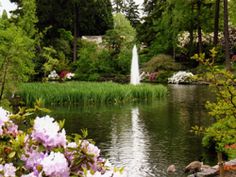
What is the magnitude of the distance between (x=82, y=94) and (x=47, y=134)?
21.7 meters

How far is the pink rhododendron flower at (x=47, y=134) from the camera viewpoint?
2865 mm

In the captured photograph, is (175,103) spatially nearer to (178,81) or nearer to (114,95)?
(114,95)

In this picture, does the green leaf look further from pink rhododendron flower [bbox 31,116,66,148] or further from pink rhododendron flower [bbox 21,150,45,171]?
pink rhododendron flower [bbox 31,116,66,148]

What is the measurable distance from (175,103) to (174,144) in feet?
33.9

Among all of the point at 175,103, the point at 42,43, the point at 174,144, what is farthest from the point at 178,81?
the point at 174,144

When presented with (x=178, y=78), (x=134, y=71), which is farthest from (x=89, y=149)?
(x=178, y=78)

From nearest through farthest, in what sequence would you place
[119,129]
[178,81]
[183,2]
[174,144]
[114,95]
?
[174,144], [119,129], [114,95], [178,81], [183,2]

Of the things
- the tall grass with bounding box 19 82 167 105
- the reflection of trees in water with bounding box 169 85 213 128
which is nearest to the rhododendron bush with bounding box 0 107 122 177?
the reflection of trees in water with bounding box 169 85 213 128

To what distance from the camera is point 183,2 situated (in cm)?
4191

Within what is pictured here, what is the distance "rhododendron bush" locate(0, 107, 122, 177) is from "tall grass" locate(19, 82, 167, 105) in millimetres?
20335

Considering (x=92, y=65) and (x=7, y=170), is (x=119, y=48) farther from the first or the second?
(x=7, y=170)

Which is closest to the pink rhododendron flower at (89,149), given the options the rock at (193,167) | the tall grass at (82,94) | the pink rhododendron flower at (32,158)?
the pink rhododendron flower at (32,158)

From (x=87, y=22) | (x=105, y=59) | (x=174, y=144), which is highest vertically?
(x=87, y=22)

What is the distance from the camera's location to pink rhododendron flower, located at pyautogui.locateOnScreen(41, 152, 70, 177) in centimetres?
264
